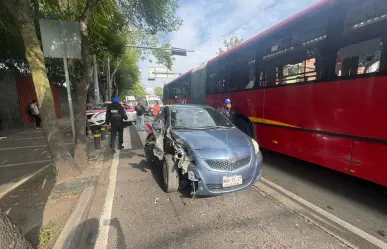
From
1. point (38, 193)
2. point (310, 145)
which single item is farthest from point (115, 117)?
point (310, 145)

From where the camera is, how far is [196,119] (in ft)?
15.1

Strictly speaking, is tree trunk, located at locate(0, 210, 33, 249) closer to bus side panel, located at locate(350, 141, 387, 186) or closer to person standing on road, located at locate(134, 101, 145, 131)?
bus side panel, located at locate(350, 141, 387, 186)

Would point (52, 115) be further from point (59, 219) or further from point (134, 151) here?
point (134, 151)

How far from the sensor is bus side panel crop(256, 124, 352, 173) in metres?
3.57

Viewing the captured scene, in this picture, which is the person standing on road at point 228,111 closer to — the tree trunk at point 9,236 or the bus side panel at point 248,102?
the bus side panel at point 248,102

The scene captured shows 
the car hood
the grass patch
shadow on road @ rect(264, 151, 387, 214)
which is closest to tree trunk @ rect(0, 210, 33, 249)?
the grass patch

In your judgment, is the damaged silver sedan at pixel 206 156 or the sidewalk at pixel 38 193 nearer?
the sidewalk at pixel 38 193

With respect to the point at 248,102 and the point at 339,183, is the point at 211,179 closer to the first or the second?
the point at 339,183

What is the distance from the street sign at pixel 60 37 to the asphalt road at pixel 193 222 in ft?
10.1

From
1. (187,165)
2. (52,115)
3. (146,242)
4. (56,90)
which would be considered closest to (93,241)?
(146,242)

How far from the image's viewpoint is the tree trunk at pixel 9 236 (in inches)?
65.0

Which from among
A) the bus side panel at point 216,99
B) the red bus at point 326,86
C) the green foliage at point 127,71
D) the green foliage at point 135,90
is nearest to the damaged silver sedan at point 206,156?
the red bus at point 326,86

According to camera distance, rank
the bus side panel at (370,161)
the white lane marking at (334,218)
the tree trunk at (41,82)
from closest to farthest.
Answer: the white lane marking at (334,218) → the bus side panel at (370,161) → the tree trunk at (41,82)

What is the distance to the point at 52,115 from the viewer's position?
13.3ft
